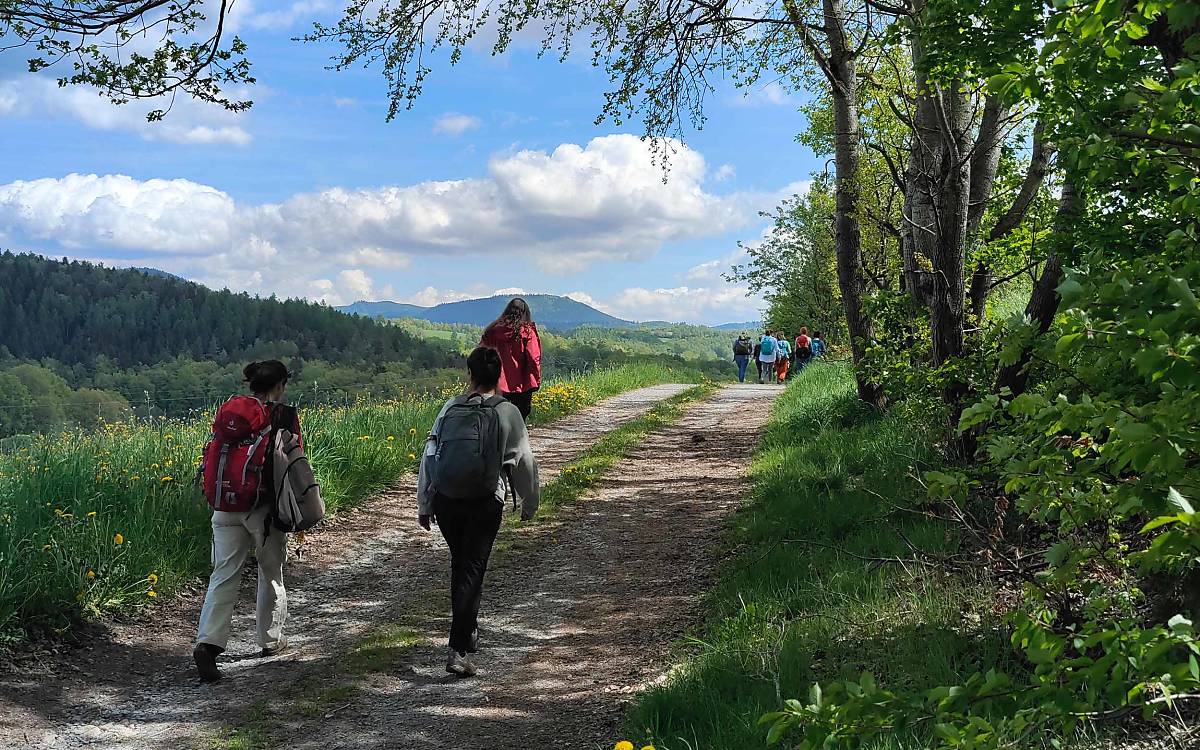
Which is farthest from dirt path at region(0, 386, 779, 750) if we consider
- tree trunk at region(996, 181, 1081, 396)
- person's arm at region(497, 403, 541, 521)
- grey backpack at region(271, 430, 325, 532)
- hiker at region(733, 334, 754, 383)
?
hiker at region(733, 334, 754, 383)

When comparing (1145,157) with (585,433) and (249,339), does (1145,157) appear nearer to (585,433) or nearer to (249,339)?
(585,433)

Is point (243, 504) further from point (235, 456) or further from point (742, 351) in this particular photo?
point (742, 351)

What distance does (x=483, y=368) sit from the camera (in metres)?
5.07

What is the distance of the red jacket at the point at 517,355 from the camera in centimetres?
922

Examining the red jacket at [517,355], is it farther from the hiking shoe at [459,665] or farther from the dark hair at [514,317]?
the hiking shoe at [459,665]

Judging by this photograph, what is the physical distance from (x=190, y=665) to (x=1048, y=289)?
21.9 feet

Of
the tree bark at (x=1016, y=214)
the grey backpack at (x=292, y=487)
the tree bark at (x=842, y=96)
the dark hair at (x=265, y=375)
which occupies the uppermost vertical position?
the tree bark at (x=842, y=96)

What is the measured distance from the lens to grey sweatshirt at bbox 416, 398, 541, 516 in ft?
16.3

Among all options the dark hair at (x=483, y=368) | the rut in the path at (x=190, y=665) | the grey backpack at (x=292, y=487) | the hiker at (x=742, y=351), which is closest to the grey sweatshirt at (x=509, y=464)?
the dark hair at (x=483, y=368)

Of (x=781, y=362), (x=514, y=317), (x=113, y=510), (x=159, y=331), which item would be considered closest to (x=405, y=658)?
(x=113, y=510)

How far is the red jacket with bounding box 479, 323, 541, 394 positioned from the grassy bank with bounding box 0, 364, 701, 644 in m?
1.94

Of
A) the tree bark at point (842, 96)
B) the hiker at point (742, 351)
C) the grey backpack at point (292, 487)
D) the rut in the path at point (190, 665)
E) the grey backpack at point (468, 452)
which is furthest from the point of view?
the hiker at point (742, 351)

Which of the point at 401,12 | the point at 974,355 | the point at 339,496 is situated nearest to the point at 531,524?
the point at 339,496

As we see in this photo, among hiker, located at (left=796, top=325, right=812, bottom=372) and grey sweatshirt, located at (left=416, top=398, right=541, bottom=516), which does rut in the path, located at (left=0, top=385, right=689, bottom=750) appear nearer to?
grey sweatshirt, located at (left=416, top=398, right=541, bottom=516)
